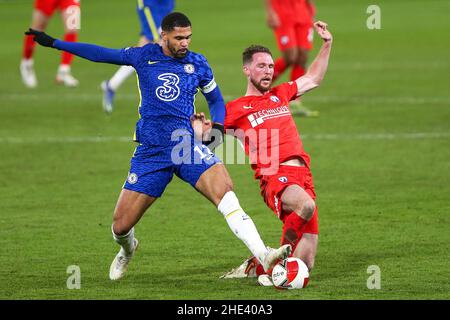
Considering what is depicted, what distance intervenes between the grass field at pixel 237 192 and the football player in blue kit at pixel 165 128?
0.61 metres

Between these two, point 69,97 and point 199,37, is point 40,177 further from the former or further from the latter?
point 199,37

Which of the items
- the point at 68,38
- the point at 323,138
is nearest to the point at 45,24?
the point at 68,38

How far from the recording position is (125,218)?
820 centimetres

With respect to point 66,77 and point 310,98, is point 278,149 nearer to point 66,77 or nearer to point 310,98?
point 310,98

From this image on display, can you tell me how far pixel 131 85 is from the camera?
20750mm

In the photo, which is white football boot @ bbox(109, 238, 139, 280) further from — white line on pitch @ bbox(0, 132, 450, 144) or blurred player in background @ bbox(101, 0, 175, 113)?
blurred player in background @ bbox(101, 0, 175, 113)

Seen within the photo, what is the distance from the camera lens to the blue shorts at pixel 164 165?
8148 mm

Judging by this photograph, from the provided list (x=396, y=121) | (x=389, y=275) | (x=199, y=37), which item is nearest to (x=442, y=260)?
(x=389, y=275)

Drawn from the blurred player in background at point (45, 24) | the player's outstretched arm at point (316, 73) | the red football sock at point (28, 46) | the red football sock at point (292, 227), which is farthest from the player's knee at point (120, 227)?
the red football sock at point (28, 46)

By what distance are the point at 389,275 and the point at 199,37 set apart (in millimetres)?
19731

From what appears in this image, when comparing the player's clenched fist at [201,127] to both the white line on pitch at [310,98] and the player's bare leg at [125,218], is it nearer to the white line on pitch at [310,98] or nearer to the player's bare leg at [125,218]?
the player's bare leg at [125,218]

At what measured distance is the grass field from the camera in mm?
8219

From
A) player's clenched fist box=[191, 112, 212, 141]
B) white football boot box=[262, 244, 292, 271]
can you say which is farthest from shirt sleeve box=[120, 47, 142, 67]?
white football boot box=[262, 244, 292, 271]

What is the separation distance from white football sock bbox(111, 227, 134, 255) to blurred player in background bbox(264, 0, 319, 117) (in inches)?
344
